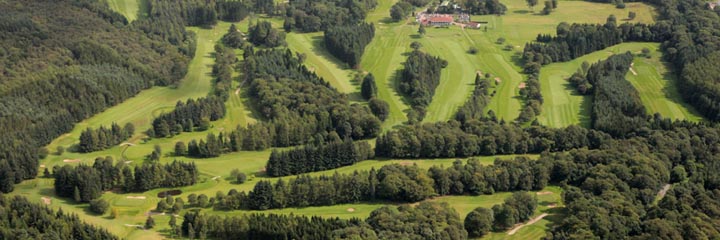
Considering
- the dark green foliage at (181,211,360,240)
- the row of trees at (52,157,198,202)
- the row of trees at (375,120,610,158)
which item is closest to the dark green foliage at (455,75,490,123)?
the row of trees at (375,120,610,158)

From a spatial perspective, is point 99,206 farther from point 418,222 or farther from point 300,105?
point 418,222

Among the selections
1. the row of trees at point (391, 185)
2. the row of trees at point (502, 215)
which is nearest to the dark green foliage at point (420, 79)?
the row of trees at point (391, 185)

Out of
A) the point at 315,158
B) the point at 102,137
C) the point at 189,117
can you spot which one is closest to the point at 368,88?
the point at 315,158

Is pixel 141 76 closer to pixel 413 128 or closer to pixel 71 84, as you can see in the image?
pixel 71 84

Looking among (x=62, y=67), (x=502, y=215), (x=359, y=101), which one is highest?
(x=62, y=67)

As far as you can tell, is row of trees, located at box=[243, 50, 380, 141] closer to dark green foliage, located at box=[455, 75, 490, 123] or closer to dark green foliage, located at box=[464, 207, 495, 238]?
dark green foliage, located at box=[455, 75, 490, 123]

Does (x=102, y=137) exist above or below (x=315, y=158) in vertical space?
above
